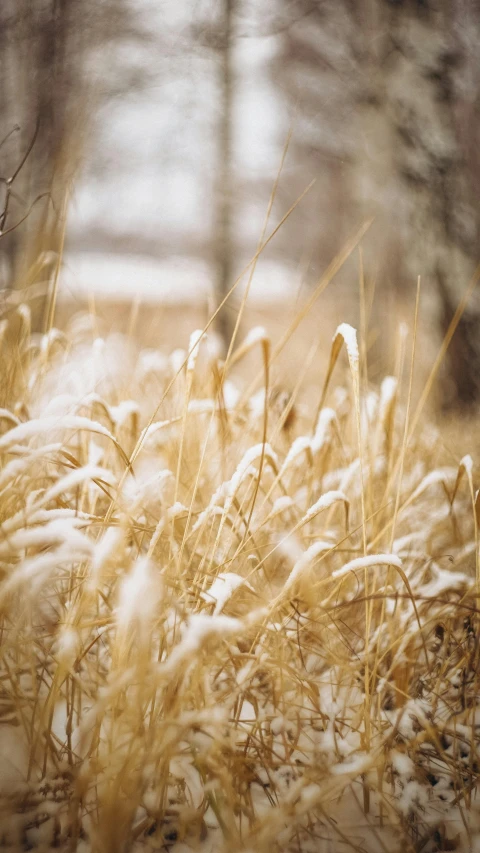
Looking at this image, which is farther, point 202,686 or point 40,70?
point 40,70

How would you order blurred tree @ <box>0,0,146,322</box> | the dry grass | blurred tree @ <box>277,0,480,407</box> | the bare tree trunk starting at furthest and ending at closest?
the bare tree trunk → blurred tree @ <box>277,0,480,407</box> → blurred tree @ <box>0,0,146,322</box> → the dry grass

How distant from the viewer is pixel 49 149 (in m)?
2.02

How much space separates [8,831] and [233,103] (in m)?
4.10

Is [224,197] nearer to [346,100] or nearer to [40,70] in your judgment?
[346,100]

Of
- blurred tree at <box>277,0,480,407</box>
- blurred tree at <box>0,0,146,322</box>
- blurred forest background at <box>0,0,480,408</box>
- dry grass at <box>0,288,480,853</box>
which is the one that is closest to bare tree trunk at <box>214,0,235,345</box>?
blurred forest background at <box>0,0,480,408</box>

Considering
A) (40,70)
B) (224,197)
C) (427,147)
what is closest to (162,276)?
(224,197)

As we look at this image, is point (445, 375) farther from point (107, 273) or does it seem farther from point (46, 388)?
A: point (107, 273)

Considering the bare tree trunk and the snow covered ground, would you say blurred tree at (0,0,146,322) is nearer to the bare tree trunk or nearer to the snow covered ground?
the snow covered ground

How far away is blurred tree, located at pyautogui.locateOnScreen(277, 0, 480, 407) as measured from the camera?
1.97 metres

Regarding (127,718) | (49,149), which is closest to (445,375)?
(49,149)

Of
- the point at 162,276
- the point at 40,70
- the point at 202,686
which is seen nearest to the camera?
the point at 202,686

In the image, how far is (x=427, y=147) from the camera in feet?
6.68

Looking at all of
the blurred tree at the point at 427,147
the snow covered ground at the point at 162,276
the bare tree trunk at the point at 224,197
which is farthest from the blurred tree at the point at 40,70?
the bare tree trunk at the point at 224,197

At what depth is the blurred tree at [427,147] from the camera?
1970 millimetres
